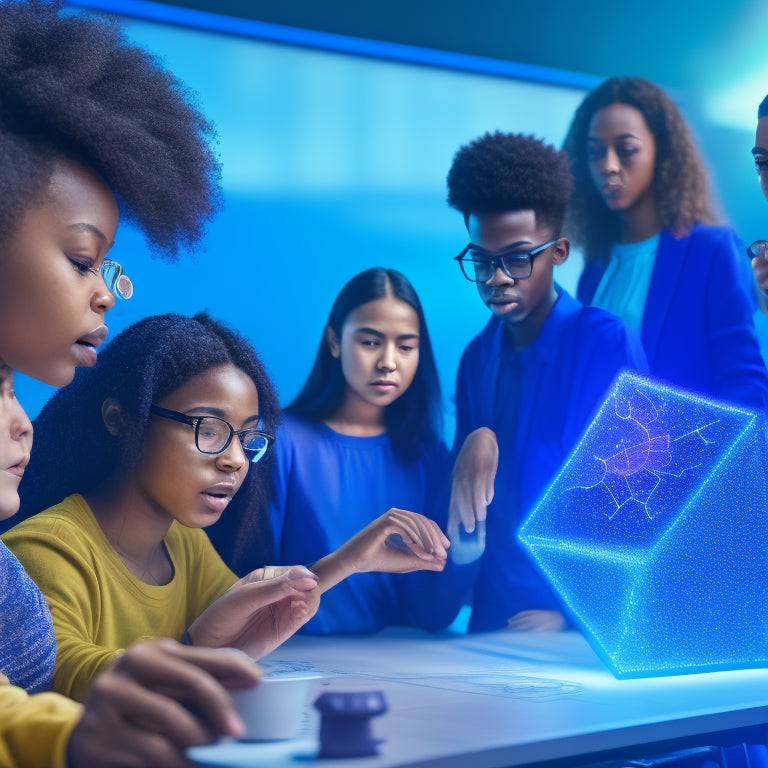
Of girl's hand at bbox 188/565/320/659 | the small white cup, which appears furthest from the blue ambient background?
the small white cup

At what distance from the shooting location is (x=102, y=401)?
1338 millimetres

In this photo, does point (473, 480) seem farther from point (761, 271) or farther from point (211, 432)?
point (761, 271)

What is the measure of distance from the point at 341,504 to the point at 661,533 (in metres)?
0.51

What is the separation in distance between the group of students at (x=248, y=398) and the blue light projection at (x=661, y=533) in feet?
0.43

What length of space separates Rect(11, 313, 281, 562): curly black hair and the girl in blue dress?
0.83 feet

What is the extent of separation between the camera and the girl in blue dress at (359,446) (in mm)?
1562

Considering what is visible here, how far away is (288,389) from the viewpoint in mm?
1573

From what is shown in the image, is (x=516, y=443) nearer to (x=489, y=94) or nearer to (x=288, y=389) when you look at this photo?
(x=288, y=389)

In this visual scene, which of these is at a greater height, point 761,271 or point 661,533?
point 761,271

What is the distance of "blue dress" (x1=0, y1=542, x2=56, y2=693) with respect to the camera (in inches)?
42.1

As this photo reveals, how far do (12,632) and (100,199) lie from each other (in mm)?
519

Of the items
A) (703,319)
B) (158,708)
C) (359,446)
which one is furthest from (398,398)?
(158,708)

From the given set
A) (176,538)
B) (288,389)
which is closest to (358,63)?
(288,389)

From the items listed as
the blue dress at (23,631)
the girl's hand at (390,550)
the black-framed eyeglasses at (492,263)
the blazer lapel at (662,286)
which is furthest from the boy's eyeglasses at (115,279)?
the blazer lapel at (662,286)
